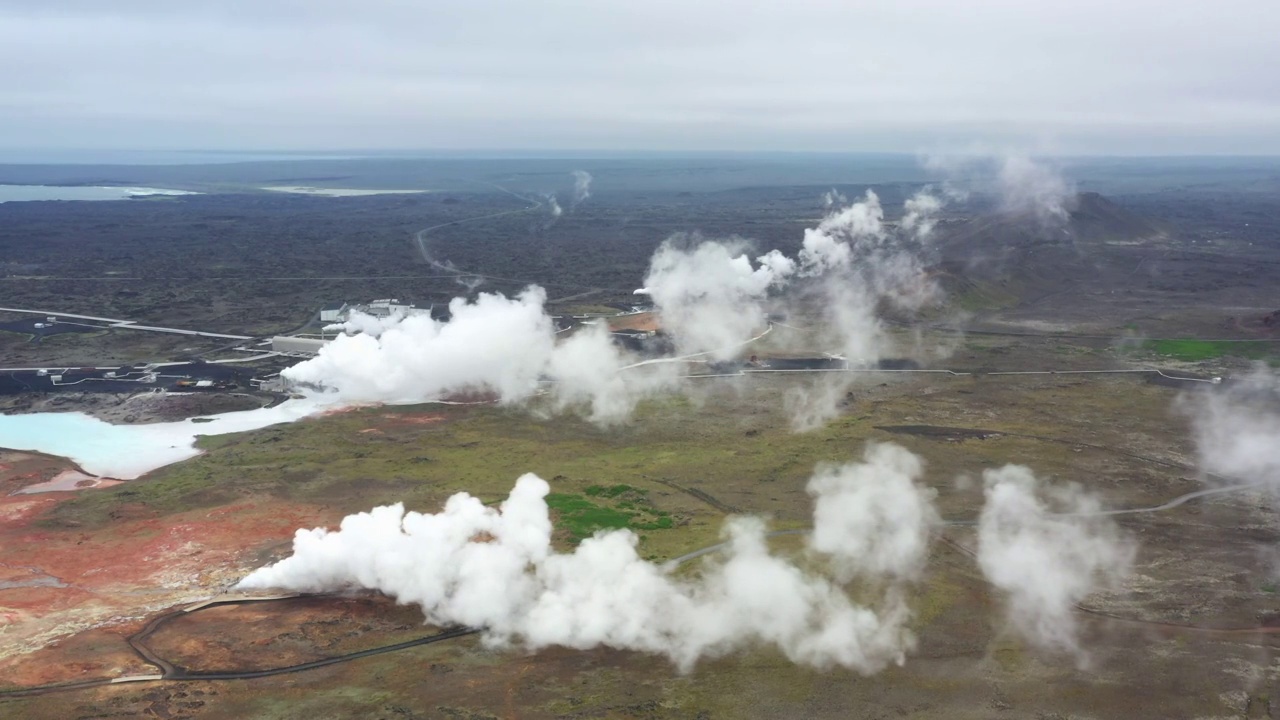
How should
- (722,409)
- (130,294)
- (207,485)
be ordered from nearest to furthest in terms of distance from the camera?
1. (207,485)
2. (722,409)
3. (130,294)

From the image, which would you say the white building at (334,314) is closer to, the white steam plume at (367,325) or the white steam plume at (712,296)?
the white steam plume at (367,325)

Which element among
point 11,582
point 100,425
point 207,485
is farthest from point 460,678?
point 100,425

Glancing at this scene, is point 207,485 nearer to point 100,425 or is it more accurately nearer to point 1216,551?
point 100,425

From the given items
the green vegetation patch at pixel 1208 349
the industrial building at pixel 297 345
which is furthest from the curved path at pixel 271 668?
the green vegetation patch at pixel 1208 349

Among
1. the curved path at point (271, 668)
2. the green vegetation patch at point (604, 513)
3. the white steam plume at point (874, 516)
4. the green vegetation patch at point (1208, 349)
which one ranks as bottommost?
the curved path at point (271, 668)

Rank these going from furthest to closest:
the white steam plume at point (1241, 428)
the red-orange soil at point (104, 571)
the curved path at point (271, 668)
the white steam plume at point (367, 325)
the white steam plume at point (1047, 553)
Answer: the white steam plume at point (367, 325)
the white steam plume at point (1241, 428)
the white steam plume at point (1047, 553)
the red-orange soil at point (104, 571)
the curved path at point (271, 668)
